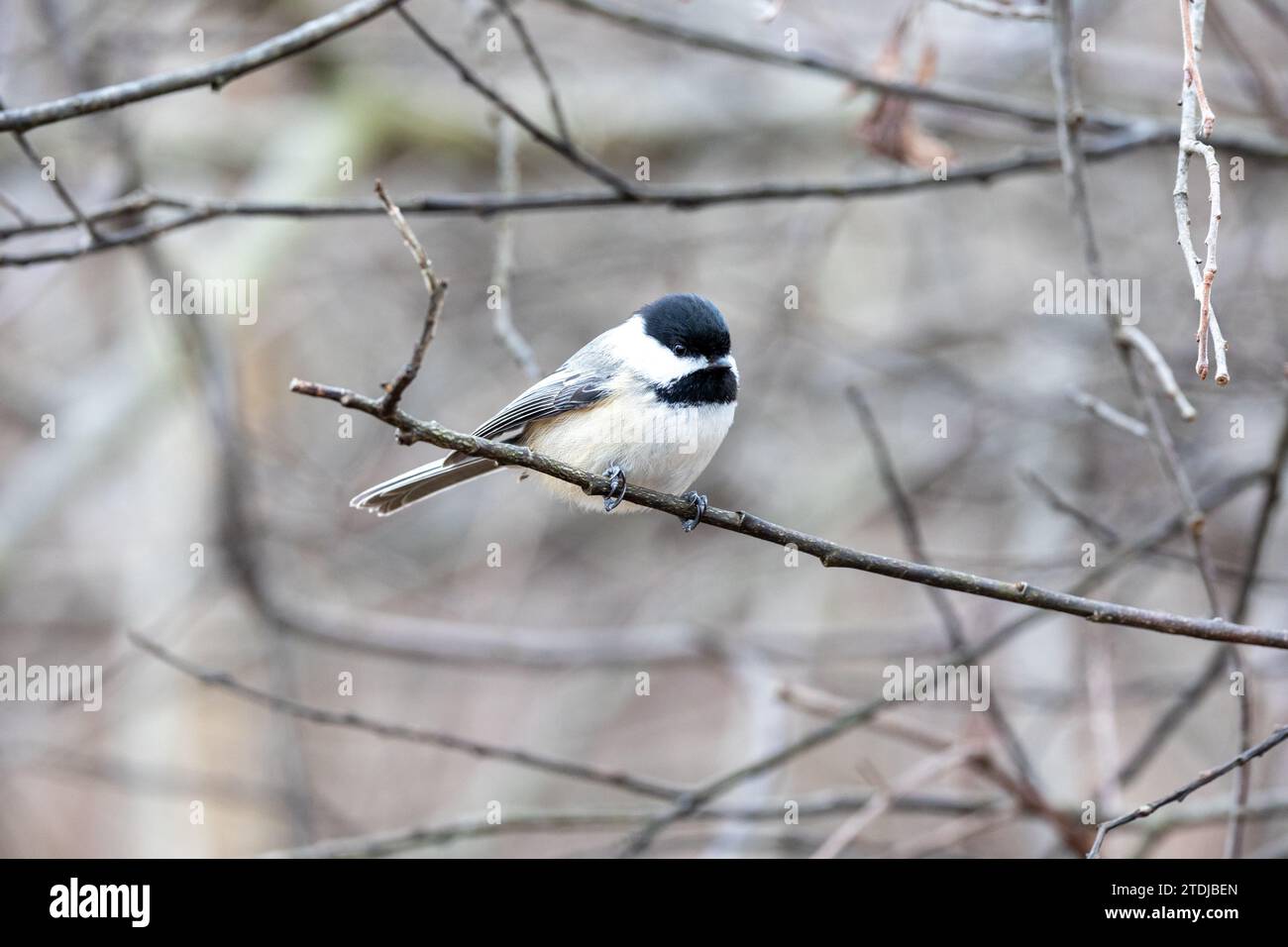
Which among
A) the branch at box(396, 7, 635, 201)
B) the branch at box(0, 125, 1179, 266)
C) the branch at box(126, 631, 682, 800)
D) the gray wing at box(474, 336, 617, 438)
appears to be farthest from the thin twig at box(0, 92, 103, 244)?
the gray wing at box(474, 336, 617, 438)

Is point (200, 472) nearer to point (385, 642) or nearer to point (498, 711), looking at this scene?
point (385, 642)

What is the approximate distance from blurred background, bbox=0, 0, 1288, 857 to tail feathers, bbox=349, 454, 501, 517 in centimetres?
160

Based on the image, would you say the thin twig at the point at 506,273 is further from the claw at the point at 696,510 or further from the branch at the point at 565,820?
the branch at the point at 565,820

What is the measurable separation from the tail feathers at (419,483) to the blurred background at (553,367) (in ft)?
5.25

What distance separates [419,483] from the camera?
3635 millimetres

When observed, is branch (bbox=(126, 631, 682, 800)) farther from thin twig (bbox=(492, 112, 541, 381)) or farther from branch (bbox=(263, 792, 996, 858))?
thin twig (bbox=(492, 112, 541, 381))

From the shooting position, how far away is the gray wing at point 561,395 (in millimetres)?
3865

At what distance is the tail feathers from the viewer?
3484mm

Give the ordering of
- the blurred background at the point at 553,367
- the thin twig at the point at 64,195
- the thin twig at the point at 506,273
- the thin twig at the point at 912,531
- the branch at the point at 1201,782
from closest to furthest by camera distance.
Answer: the branch at the point at 1201,782
the thin twig at the point at 64,195
the thin twig at the point at 912,531
the thin twig at the point at 506,273
the blurred background at the point at 553,367

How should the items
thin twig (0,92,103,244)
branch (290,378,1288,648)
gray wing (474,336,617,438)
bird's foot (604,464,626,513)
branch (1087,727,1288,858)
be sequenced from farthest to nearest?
1. gray wing (474,336,617,438)
2. thin twig (0,92,103,244)
3. bird's foot (604,464,626,513)
4. branch (290,378,1288,648)
5. branch (1087,727,1288,858)

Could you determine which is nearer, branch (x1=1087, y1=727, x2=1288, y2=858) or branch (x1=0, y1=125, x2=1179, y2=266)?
branch (x1=1087, y1=727, x2=1288, y2=858)

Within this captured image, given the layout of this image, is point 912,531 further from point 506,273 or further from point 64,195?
point 64,195

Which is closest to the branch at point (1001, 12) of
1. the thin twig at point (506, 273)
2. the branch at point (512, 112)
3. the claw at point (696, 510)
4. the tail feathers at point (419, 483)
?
the branch at point (512, 112)
